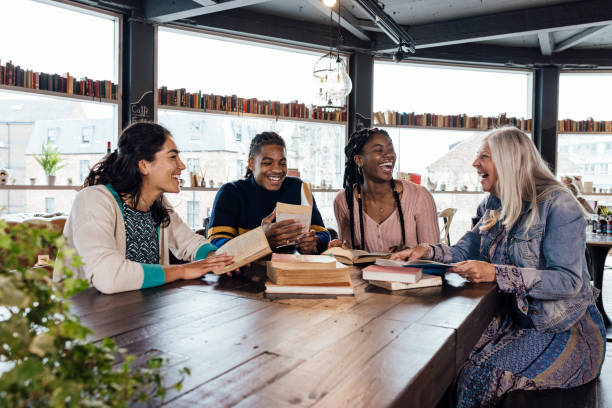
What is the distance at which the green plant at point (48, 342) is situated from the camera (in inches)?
18.3

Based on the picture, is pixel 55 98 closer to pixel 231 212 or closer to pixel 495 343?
pixel 231 212

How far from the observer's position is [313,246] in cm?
253

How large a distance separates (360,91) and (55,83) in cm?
381

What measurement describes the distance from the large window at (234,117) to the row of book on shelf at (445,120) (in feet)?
2.46

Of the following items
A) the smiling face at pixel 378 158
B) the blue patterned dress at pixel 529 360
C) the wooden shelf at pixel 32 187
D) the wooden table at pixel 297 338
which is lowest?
the blue patterned dress at pixel 529 360

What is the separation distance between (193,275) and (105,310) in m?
0.45

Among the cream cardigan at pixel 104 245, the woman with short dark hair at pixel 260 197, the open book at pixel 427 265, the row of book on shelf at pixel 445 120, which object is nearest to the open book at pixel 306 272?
the open book at pixel 427 265

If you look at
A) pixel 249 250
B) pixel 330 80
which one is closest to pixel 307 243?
pixel 249 250

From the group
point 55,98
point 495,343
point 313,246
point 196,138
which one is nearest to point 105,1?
point 55,98

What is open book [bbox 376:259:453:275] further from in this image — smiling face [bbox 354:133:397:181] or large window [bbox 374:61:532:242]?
large window [bbox 374:61:532:242]

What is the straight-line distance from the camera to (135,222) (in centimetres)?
202

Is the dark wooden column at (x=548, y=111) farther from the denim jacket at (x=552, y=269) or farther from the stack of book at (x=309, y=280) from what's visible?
the stack of book at (x=309, y=280)

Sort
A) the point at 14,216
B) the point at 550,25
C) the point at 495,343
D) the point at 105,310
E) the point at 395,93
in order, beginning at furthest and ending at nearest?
the point at 395,93, the point at 550,25, the point at 14,216, the point at 495,343, the point at 105,310

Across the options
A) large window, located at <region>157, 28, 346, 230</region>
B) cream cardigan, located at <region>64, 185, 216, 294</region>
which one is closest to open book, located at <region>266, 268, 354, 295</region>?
cream cardigan, located at <region>64, 185, 216, 294</region>
